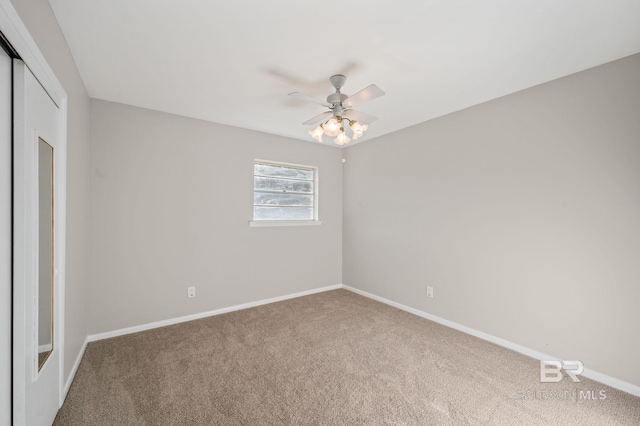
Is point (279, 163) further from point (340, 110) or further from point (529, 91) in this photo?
point (529, 91)

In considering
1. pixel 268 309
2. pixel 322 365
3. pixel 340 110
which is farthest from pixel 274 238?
pixel 340 110

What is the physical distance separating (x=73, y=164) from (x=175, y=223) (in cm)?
123

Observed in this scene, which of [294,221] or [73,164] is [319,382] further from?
[73,164]

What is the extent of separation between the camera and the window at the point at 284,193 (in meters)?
3.97

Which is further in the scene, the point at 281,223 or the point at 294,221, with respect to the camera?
the point at 294,221

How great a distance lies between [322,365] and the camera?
235 centimetres

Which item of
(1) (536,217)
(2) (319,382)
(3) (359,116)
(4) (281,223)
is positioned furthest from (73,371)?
(1) (536,217)

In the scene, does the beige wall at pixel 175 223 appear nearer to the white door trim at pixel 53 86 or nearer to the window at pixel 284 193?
the window at pixel 284 193

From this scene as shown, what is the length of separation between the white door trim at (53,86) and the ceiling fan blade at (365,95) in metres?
1.76

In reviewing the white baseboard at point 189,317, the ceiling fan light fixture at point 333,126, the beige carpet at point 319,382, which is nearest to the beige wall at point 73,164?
the white baseboard at point 189,317

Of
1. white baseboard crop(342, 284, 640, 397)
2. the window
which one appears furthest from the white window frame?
white baseboard crop(342, 284, 640, 397)

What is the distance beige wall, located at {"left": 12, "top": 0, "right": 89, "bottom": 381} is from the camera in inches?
58.7

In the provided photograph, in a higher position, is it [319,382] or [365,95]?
[365,95]

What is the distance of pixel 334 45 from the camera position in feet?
6.27
